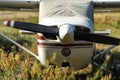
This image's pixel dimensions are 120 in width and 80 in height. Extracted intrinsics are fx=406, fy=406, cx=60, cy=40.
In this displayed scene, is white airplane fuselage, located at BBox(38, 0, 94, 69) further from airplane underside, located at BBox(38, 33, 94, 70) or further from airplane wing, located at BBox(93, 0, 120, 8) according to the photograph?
airplane wing, located at BBox(93, 0, 120, 8)

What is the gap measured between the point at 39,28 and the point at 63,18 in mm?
681

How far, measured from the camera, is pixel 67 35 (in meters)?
6.12

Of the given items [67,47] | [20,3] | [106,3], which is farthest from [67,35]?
[20,3]

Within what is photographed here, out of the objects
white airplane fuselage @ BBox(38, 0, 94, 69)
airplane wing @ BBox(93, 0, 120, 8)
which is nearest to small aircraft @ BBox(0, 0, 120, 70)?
white airplane fuselage @ BBox(38, 0, 94, 69)

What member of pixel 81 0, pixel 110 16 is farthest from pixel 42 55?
pixel 110 16

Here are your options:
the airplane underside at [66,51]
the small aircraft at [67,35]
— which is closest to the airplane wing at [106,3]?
the small aircraft at [67,35]

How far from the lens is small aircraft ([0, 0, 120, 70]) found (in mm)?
6598

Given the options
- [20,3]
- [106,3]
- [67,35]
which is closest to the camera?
[67,35]

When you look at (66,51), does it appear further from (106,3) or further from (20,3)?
(20,3)

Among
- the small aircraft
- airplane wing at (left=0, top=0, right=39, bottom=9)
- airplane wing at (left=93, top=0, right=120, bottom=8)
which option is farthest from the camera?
airplane wing at (left=0, top=0, right=39, bottom=9)

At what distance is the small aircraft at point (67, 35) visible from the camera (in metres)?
6.60

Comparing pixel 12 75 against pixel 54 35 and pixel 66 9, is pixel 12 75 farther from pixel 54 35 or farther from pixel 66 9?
pixel 66 9

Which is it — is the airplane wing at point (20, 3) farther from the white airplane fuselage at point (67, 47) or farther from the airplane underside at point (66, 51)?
the airplane underside at point (66, 51)

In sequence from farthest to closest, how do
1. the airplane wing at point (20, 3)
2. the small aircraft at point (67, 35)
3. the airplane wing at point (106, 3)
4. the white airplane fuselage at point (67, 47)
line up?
the airplane wing at point (20, 3) → the airplane wing at point (106, 3) → the white airplane fuselage at point (67, 47) → the small aircraft at point (67, 35)
